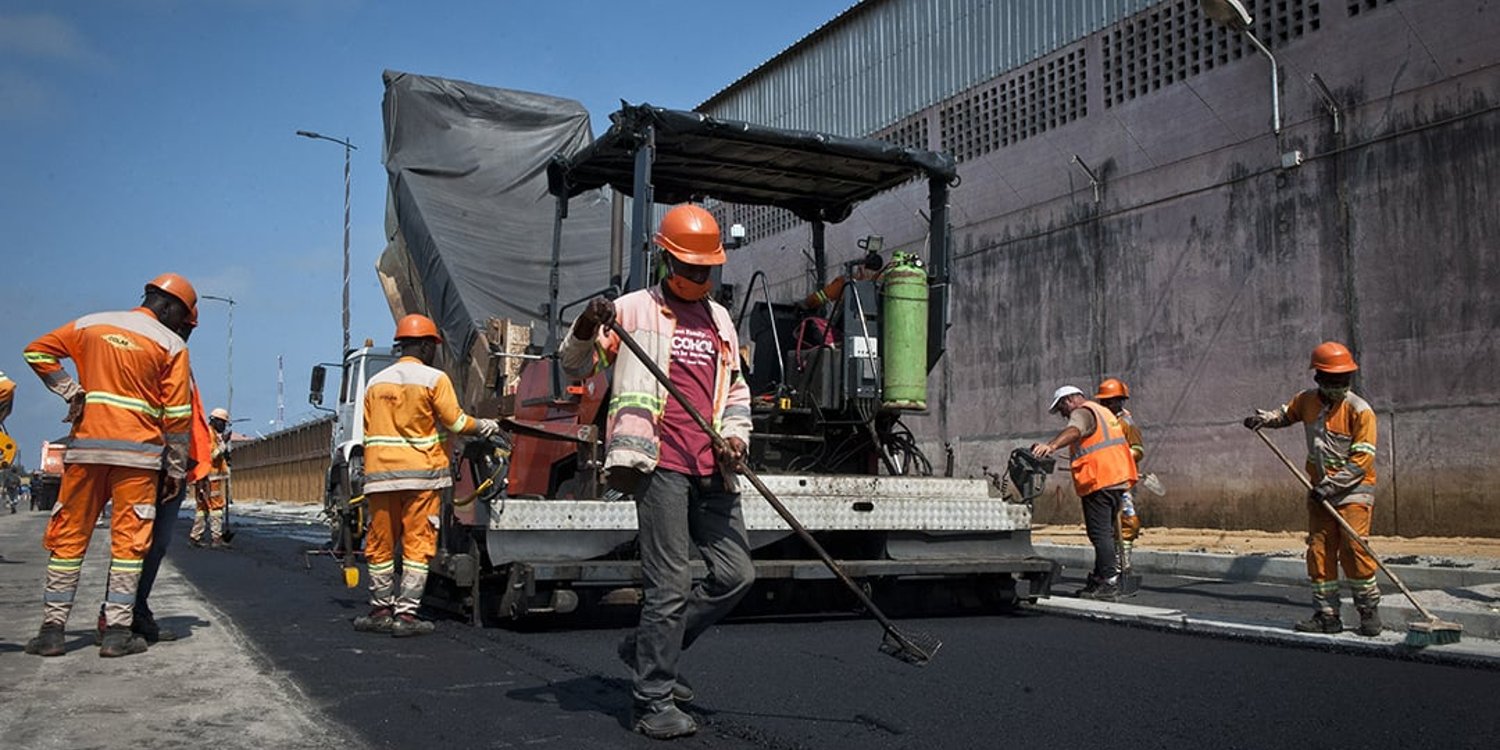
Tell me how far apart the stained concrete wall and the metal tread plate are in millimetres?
2516

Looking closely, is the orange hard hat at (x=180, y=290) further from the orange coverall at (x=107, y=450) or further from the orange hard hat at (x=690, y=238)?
the orange hard hat at (x=690, y=238)

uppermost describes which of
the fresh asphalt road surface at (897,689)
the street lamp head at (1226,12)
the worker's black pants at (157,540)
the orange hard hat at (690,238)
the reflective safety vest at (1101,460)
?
the street lamp head at (1226,12)

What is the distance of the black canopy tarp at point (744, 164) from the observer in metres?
6.60

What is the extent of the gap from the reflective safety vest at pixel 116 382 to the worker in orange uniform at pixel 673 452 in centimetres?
239

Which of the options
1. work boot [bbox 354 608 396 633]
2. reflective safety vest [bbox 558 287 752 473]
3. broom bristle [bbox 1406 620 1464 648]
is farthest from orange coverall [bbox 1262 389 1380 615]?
work boot [bbox 354 608 396 633]

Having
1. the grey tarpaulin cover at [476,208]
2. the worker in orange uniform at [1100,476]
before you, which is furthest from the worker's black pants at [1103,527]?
the grey tarpaulin cover at [476,208]

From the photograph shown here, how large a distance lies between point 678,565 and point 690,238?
105 centimetres

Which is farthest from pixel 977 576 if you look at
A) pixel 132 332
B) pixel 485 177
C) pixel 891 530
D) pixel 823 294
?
pixel 485 177

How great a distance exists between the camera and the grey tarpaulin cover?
9.71 meters

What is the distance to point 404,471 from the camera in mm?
6113

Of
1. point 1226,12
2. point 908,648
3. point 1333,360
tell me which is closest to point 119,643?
point 908,648

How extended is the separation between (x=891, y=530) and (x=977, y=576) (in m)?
0.73

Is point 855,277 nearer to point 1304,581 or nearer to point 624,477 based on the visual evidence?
point 624,477

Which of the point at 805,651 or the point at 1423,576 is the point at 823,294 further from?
the point at 1423,576
